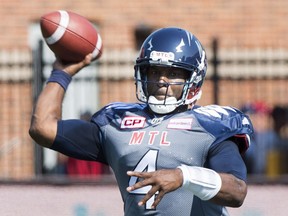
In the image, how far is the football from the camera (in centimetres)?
454

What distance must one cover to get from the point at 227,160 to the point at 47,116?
840 millimetres

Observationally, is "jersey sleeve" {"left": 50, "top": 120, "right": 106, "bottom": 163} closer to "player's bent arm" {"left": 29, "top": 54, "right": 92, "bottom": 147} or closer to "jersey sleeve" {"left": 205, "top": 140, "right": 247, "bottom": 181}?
"player's bent arm" {"left": 29, "top": 54, "right": 92, "bottom": 147}

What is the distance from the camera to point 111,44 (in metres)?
13.5

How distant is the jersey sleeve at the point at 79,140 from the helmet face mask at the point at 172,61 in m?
0.28

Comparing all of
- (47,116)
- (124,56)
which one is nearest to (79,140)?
(47,116)

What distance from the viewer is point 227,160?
385 cm

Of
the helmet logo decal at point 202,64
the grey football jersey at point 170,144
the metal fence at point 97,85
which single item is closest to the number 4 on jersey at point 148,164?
the grey football jersey at point 170,144

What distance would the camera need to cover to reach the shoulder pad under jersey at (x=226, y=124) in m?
3.98

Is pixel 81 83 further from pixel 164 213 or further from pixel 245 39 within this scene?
pixel 164 213

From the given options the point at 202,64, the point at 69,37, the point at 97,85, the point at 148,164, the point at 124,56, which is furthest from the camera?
the point at 97,85

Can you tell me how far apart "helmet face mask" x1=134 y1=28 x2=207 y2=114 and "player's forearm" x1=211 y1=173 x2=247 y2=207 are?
0.48m

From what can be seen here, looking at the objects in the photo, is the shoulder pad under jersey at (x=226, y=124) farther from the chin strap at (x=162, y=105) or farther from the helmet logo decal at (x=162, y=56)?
the helmet logo decal at (x=162, y=56)

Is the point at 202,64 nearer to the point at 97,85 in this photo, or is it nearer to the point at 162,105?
the point at 162,105

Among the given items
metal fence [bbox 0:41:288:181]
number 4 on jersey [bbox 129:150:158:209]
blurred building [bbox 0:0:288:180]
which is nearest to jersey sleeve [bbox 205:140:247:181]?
number 4 on jersey [bbox 129:150:158:209]
